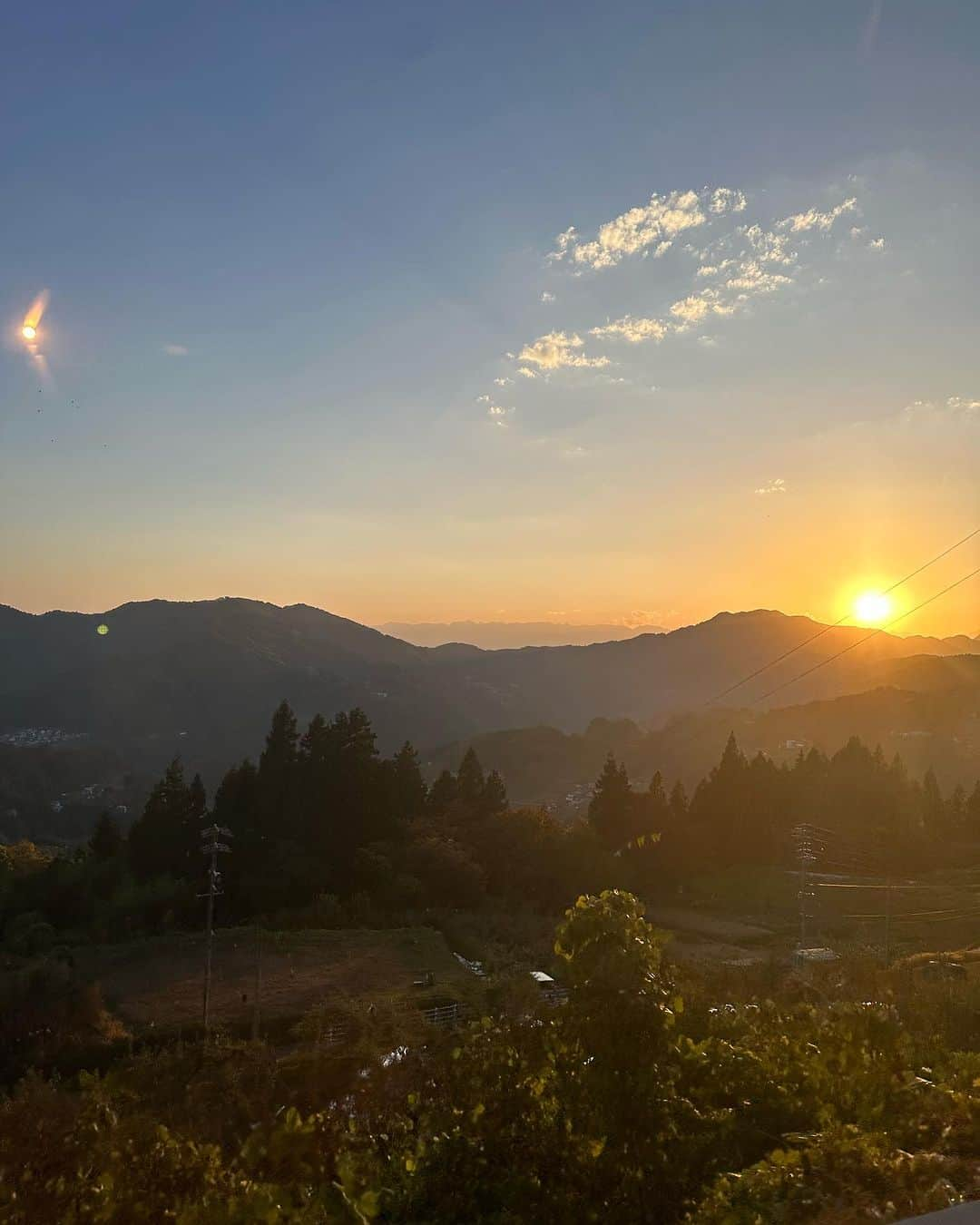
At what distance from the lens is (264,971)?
2791 cm

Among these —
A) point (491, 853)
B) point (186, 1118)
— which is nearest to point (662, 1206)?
point (186, 1118)

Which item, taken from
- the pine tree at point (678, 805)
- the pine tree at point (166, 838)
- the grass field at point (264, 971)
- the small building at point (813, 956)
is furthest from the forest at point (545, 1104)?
the pine tree at point (678, 805)

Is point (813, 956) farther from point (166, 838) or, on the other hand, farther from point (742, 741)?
point (742, 741)

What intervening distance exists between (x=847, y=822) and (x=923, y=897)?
1110cm

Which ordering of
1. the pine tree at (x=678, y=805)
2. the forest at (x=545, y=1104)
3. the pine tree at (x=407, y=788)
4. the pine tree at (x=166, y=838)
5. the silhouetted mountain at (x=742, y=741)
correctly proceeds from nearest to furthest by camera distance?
the forest at (x=545, y=1104) < the pine tree at (x=166, y=838) < the pine tree at (x=407, y=788) < the pine tree at (x=678, y=805) < the silhouetted mountain at (x=742, y=741)

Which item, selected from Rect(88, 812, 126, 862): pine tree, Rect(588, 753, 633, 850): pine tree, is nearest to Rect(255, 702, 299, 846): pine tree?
Rect(88, 812, 126, 862): pine tree

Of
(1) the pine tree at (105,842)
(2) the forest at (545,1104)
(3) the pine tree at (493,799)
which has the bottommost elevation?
(1) the pine tree at (105,842)

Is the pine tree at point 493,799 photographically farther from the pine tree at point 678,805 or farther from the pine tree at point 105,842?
the pine tree at point 105,842

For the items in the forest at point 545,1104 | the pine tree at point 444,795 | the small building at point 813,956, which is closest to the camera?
the forest at point 545,1104

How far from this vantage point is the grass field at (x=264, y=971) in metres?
23.9

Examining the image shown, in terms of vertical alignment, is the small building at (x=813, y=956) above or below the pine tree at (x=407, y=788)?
below

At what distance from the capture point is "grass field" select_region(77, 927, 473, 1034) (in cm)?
2392

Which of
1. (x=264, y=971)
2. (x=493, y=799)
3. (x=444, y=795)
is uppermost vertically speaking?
(x=444, y=795)

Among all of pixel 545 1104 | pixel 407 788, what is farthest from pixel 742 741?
pixel 545 1104
